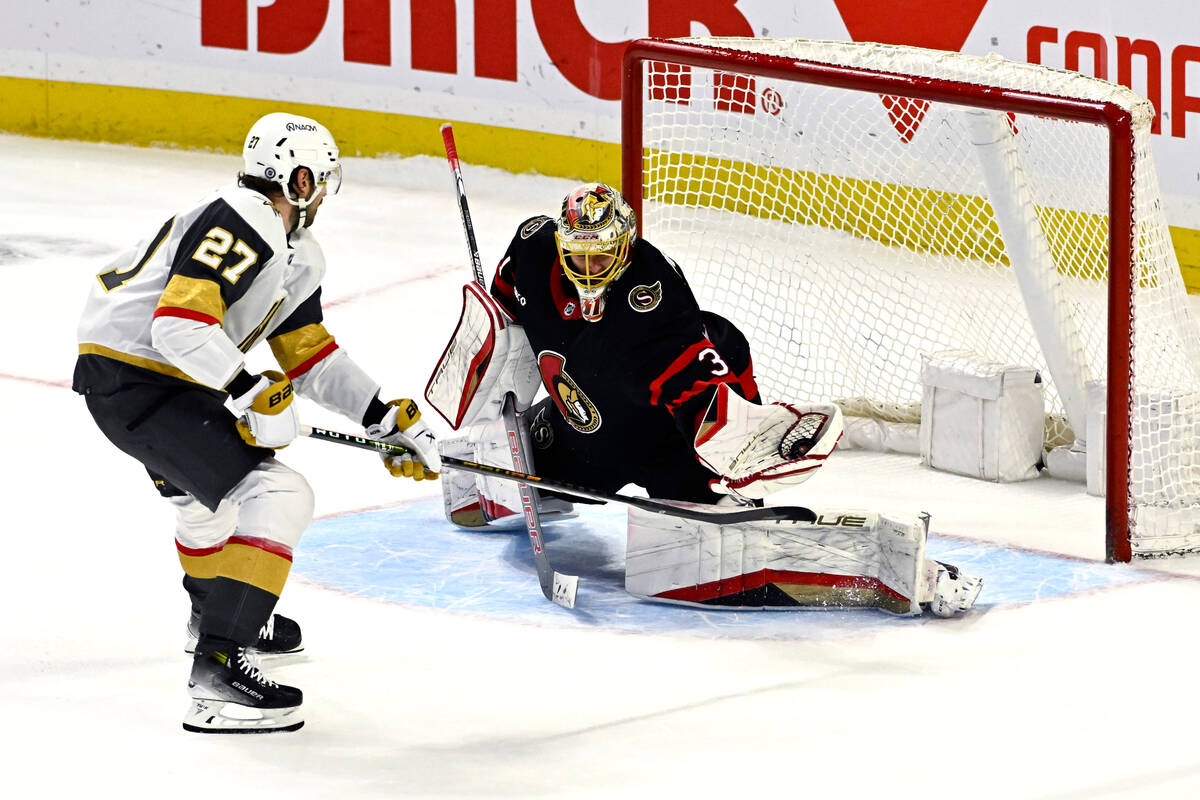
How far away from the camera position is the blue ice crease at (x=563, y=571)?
348cm

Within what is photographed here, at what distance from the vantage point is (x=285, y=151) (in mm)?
2975

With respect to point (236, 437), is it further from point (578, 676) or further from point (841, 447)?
point (841, 447)

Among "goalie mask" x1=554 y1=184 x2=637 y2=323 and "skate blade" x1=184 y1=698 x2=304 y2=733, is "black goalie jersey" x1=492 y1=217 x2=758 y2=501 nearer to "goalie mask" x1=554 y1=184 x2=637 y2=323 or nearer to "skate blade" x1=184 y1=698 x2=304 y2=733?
"goalie mask" x1=554 y1=184 x2=637 y2=323

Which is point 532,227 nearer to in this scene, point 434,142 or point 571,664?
point 571,664

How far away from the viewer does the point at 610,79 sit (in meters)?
7.00

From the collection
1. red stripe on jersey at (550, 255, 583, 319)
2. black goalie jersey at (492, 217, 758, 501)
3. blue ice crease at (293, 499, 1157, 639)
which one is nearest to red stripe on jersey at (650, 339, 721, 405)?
black goalie jersey at (492, 217, 758, 501)

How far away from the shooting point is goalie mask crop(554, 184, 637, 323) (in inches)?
131

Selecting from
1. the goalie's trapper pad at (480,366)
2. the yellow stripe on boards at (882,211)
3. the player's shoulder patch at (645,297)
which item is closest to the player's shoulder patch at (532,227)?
the goalie's trapper pad at (480,366)

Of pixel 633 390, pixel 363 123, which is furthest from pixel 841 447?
pixel 363 123

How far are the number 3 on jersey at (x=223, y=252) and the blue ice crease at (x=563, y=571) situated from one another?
929 mm

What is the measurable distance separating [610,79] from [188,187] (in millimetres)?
1867

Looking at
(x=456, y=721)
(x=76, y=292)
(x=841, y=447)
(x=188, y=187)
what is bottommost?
(x=456, y=721)

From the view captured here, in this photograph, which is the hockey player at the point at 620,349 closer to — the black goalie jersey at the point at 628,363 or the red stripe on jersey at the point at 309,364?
the black goalie jersey at the point at 628,363

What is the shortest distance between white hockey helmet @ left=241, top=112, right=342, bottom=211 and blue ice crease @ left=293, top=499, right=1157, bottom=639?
3.16ft
